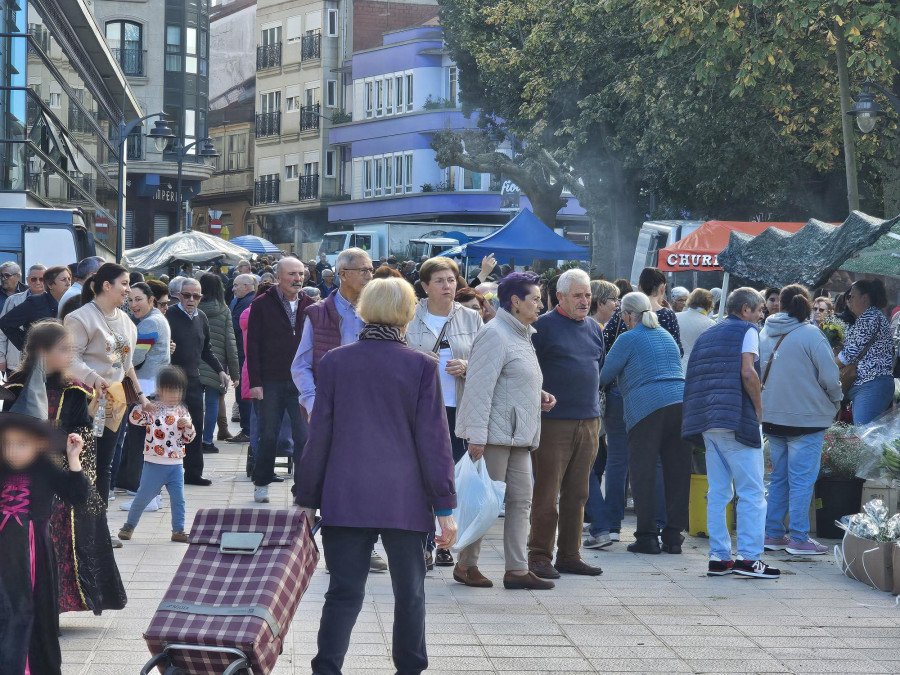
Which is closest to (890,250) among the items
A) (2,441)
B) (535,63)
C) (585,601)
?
(585,601)

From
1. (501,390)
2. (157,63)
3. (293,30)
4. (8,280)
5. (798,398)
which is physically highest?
(293,30)

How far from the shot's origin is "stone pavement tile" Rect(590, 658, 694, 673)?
6.33 m

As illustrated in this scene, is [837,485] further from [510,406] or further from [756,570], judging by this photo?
[510,406]

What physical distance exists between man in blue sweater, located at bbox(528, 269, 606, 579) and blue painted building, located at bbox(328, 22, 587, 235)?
48112 millimetres

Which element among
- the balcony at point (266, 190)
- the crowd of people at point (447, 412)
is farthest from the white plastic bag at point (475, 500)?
the balcony at point (266, 190)

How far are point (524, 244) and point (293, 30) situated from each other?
48.6m

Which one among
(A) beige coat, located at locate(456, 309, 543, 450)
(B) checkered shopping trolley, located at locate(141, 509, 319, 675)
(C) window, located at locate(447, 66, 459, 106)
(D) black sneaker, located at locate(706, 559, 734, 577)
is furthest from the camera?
(C) window, located at locate(447, 66, 459, 106)

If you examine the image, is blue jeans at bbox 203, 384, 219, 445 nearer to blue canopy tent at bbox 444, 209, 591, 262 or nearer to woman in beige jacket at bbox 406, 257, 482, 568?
woman in beige jacket at bbox 406, 257, 482, 568

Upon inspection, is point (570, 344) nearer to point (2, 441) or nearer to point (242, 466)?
point (2, 441)

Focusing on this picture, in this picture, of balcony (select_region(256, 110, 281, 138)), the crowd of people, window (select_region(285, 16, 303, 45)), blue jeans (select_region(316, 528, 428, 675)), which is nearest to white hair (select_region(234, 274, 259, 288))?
the crowd of people

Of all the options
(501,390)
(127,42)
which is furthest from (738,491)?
(127,42)

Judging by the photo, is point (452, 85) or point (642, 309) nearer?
point (642, 309)

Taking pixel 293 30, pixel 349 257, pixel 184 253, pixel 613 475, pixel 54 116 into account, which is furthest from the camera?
pixel 293 30

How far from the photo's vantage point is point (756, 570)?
8789 millimetres
